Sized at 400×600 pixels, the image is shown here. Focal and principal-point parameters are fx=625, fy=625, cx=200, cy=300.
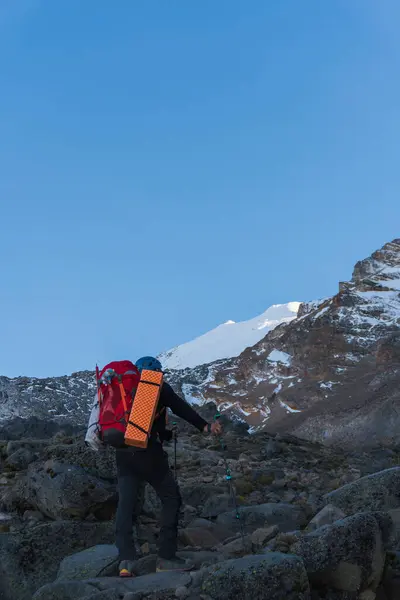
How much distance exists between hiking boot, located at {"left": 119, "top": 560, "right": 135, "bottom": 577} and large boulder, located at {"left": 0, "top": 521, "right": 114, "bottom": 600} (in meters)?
1.13

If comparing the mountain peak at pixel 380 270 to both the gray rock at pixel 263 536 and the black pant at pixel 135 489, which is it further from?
the black pant at pixel 135 489

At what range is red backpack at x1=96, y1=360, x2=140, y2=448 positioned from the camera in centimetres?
555

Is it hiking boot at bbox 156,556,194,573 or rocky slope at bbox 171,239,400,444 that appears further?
rocky slope at bbox 171,239,400,444

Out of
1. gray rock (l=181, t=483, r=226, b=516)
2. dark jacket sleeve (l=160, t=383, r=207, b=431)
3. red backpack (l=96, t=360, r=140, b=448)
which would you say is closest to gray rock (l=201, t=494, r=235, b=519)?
gray rock (l=181, t=483, r=226, b=516)

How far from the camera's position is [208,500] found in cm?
927

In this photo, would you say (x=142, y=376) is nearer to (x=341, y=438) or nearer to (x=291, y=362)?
(x=341, y=438)

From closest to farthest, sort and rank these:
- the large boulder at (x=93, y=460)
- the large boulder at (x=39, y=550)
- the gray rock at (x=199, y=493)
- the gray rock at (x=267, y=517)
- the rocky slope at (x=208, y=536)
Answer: the rocky slope at (x=208, y=536) → the large boulder at (x=39, y=550) → the gray rock at (x=267, y=517) → the large boulder at (x=93, y=460) → the gray rock at (x=199, y=493)

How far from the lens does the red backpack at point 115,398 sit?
18.2 ft

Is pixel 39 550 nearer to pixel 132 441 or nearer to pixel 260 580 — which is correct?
pixel 132 441

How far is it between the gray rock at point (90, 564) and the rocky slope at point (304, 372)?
55922mm

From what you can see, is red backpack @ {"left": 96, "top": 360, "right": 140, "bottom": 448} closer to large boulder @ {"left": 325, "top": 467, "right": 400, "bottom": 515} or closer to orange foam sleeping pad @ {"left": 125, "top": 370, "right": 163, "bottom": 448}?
orange foam sleeping pad @ {"left": 125, "top": 370, "right": 163, "bottom": 448}

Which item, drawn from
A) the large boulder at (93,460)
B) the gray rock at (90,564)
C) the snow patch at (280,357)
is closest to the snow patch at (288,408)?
the snow patch at (280,357)

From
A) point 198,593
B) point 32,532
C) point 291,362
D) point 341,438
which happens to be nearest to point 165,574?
point 198,593

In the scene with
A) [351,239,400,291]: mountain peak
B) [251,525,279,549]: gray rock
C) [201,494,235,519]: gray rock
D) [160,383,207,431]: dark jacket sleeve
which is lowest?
[251,525,279,549]: gray rock
